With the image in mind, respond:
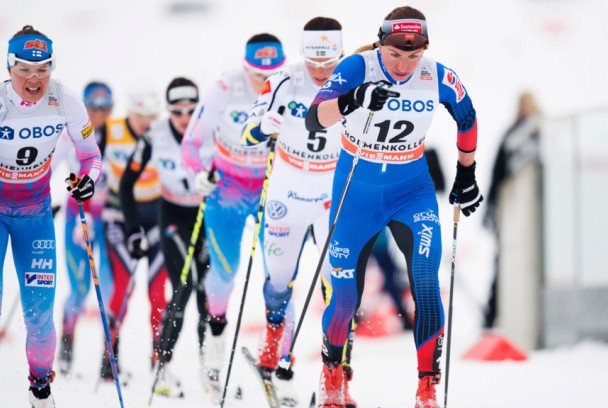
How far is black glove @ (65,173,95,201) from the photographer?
632 cm

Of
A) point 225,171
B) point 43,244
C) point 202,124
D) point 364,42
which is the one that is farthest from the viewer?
point 364,42

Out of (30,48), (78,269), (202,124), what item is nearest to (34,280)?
(30,48)

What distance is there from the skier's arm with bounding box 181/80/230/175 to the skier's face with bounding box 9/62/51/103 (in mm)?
1729

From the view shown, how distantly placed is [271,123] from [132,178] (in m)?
2.28

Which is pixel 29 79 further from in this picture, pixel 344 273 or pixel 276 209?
pixel 344 273

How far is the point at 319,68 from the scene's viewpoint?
22.7 feet

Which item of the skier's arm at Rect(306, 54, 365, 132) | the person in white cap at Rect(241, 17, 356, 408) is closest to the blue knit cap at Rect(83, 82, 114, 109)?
the person in white cap at Rect(241, 17, 356, 408)

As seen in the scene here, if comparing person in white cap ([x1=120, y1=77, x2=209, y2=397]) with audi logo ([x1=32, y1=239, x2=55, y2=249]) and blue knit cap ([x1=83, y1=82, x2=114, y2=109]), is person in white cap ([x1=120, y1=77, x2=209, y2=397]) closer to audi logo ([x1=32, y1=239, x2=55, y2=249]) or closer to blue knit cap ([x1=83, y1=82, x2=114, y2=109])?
blue knit cap ([x1=83, y1=82, x2=114, y2=109])

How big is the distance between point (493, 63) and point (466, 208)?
1173 centimetres

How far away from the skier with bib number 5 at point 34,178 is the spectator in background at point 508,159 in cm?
617

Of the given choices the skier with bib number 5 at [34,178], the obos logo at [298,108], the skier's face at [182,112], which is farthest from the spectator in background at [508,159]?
the skier with bib number 5 at [34,178]

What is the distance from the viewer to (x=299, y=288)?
521 inches

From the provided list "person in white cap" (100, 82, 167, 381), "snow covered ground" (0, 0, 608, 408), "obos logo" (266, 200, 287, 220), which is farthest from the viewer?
"snow covered ground" (0, 0, 608, 408)

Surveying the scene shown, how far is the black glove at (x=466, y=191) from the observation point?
6.13 meters
